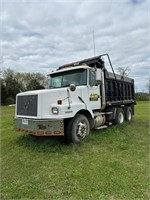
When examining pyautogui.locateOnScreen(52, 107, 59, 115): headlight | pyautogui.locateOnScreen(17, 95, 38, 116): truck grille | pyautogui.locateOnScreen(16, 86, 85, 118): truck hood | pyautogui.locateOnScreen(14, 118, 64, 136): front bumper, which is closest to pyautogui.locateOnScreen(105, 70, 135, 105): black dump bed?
pyautogui.locateOnScreen(16, 86, 85, 118): truck hood

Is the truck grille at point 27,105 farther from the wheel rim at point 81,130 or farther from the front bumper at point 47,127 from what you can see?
the wheel rim at point 81,130

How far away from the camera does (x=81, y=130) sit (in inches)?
217

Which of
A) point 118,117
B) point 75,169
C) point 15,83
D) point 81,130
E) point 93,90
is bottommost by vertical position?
point 75,169

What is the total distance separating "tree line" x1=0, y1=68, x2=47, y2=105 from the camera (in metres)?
33.9

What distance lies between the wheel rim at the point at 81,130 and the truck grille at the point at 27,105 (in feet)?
4.39

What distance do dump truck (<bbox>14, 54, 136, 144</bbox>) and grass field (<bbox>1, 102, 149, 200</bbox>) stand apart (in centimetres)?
49

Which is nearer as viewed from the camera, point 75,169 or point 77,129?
point 75,169

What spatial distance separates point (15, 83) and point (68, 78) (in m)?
32.1

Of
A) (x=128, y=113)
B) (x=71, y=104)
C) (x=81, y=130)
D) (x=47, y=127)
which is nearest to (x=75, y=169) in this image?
(x=47, y=127)

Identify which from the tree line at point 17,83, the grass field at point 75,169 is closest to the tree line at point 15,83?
the tree line at point 17,83

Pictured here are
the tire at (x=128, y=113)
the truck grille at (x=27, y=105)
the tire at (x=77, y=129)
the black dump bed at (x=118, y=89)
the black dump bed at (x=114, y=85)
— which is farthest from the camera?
the tire at (x=128, y=113)

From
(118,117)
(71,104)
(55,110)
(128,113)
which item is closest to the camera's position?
(55,110)

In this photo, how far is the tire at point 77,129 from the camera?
5.20m

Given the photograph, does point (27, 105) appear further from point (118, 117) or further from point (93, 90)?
point (118, 117)
